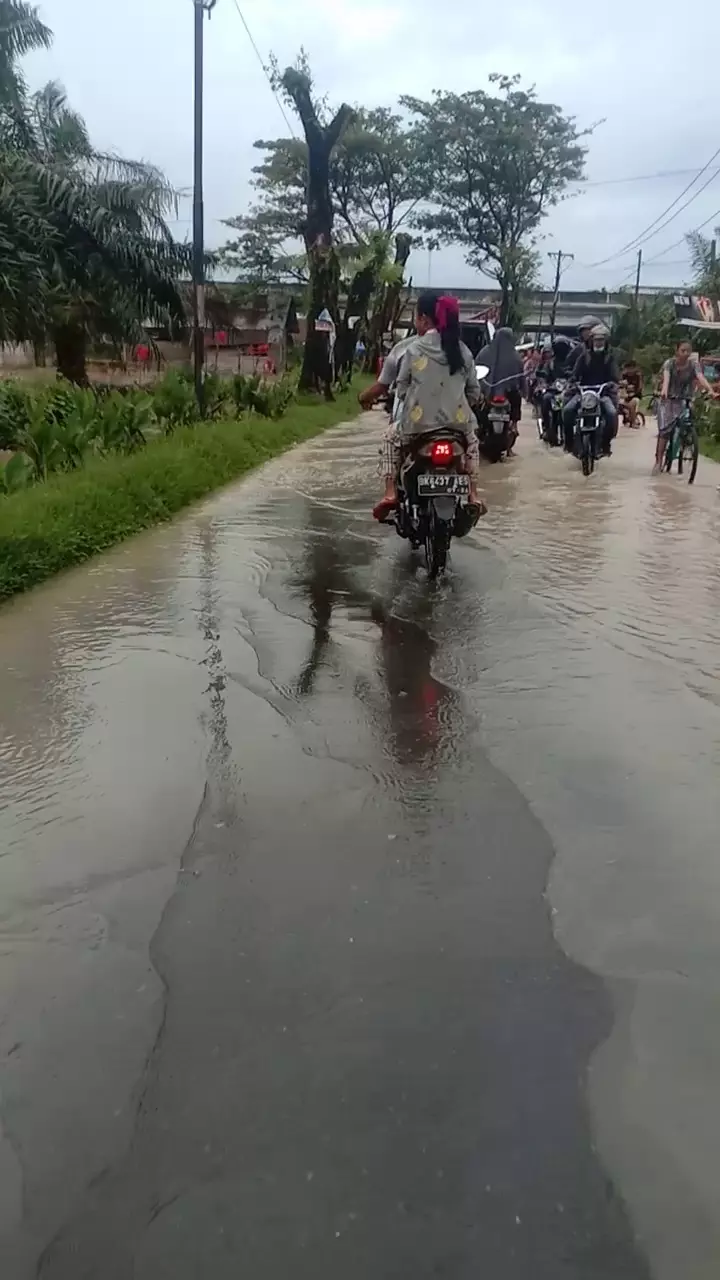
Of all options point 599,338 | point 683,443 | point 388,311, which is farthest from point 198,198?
point 388,311

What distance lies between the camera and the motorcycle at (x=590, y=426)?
1399cm

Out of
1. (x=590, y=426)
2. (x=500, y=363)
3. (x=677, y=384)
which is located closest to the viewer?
(x=677, y=384)

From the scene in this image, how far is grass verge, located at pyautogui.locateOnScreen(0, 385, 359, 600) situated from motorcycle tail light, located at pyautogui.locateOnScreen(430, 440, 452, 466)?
8.96ft

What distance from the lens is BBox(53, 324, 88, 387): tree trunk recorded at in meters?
18.9

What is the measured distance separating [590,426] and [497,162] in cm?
3472

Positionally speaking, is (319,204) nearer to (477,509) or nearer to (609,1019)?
(477,509)

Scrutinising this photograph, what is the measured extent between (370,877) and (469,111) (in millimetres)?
46175

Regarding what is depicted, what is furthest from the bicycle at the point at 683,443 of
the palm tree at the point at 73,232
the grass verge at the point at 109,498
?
the palm tree at the point at 73,232

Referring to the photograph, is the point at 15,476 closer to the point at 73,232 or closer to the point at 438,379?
the point at 438,379

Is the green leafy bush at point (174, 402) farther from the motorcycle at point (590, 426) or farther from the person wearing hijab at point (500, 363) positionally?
the motorcycle at point (590, 426)

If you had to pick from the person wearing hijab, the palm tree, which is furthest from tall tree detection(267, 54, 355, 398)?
the person wearing hijab

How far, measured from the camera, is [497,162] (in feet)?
148

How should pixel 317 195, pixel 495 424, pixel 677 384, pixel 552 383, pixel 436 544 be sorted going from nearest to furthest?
pixel 436 544 → pixel 677 384 → pixel 495 424 → pixel 552 383 → pixel 317 195

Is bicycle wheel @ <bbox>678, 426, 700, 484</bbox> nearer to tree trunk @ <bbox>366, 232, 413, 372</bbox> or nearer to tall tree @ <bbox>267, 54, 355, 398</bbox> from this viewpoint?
tall tree @ <bbox>267, 54, 355, 398</bbox>
